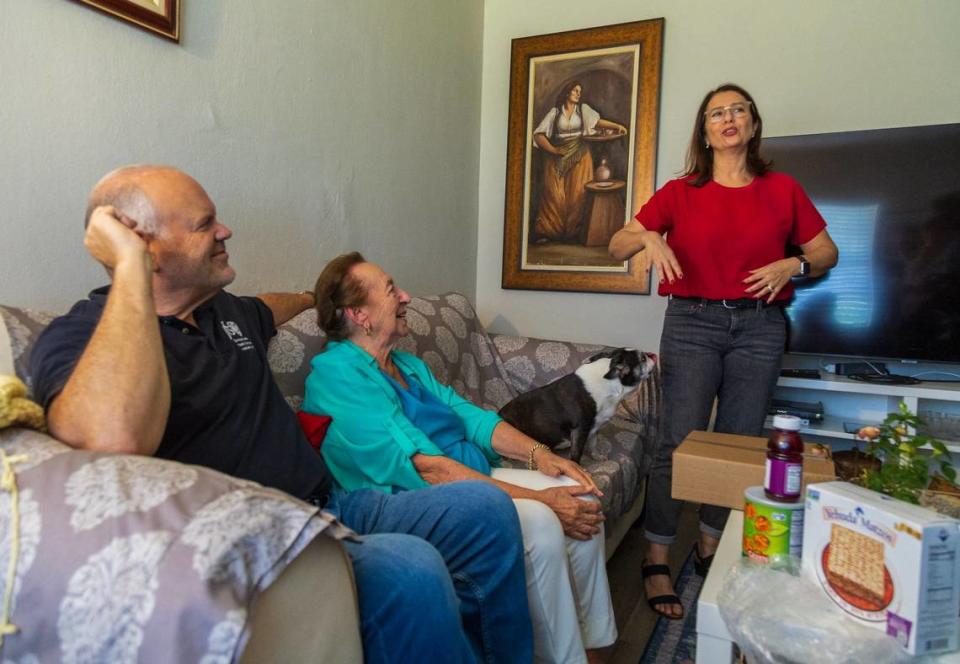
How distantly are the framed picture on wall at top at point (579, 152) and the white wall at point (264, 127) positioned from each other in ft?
0.82

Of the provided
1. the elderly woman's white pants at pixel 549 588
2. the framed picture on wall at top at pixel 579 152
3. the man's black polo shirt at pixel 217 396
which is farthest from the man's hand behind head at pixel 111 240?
the framed picture on wall at top at pixel 579 152

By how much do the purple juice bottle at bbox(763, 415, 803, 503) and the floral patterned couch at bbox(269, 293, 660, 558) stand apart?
0.80m

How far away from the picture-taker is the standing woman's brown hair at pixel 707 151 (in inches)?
76.3

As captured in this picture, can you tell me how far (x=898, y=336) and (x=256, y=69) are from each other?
2.43m

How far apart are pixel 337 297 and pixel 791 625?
1145mm

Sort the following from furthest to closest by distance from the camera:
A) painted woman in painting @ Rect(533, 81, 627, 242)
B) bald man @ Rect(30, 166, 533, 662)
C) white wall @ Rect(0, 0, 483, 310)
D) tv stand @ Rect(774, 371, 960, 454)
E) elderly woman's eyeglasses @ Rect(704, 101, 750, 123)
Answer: painted woman in painting @ Rect(533, 81, 627, 242) → tv stand @ Rect(774, 371, 960, 454) → elderly woman's eyeglasses @ Rect(704, 101, 750, 123) → white wall @ Rect(0, 0, 483, 310) → bald man @ Rect(30, 166, 533, 662)

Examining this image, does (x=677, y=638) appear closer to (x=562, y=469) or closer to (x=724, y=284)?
(x=562, y=469)

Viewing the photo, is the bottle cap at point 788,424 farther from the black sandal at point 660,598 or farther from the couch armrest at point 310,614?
the black sandal at point 660,598

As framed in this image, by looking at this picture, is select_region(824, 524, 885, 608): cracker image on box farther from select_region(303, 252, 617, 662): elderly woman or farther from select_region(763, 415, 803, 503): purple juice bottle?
select_region(303, 252, 617, 662): elderly woman

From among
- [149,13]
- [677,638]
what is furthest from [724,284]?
[149,13]

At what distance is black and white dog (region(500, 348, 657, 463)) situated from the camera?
190 cm

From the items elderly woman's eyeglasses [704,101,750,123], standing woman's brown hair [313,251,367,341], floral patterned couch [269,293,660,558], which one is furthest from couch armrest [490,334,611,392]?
standing woman's brown hair [313,251,367,341]

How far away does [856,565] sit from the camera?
2.57 ft

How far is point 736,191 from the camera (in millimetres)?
1931
